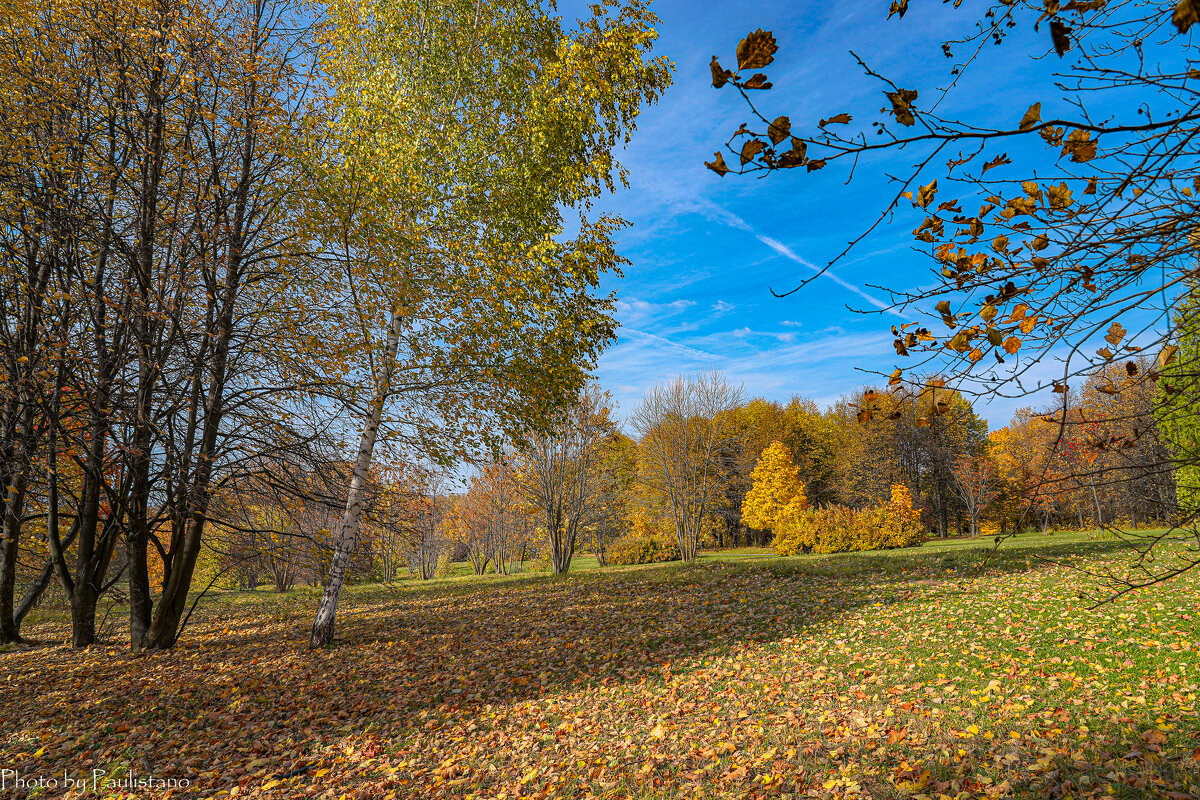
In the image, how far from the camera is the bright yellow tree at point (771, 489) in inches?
1135

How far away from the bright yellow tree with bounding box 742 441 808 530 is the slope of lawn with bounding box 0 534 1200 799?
1951 cm

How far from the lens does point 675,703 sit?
554 centimetres

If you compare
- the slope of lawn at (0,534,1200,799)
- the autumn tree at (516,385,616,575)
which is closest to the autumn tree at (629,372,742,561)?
the autumn tree at (516,385,616,575)

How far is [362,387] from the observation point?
8.38 metres

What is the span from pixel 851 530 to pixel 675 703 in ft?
72.1

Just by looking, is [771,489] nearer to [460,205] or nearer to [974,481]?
[974,481]

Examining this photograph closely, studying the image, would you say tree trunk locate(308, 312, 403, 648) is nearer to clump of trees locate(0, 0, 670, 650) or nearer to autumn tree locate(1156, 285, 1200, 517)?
clump of trees locate(0, 0, 670, 650)

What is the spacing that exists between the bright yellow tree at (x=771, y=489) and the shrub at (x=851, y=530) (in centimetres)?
250

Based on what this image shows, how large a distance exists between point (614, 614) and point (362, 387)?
577 cm

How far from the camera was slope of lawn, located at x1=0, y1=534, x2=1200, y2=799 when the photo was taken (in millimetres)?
3859

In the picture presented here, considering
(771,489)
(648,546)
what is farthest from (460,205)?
(771,489)

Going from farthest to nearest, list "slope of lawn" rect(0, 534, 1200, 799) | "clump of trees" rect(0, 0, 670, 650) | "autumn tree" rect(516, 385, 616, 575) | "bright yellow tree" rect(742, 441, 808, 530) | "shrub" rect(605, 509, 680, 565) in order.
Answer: "bright yellow tree" rect(742, 441, 808, 530)
"shrub" rect(605, 509, 680, 565)
"autumn tree" rect(516, 385, 616, 575)
"clump of trees" rect(0, 0, 670, 650)
"slope of lawn" rect(0, 534, 1200, 799)

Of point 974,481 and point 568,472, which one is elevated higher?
point 568,472

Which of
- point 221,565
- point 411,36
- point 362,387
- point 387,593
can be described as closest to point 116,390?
point 362,387
